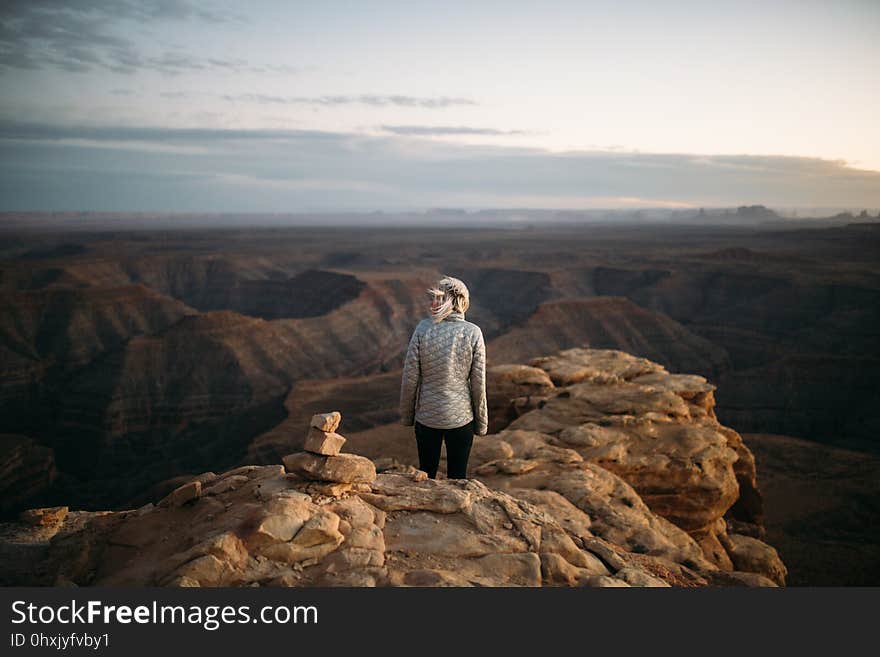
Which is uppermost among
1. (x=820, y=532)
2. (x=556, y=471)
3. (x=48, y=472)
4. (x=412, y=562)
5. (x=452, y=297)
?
(x=452, y=297)

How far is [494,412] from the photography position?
16.7 m

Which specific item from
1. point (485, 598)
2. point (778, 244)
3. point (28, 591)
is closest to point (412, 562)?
point (485, 598)

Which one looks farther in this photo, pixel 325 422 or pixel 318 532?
pixel 325 422

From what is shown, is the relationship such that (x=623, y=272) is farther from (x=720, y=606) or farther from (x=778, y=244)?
(x=720, y=606)

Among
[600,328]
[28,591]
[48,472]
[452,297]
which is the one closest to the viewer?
[28,591]

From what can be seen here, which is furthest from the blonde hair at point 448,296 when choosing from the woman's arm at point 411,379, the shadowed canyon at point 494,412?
the shadowed canyon at point 494,412

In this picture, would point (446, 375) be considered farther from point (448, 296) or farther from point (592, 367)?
point (592, 367)

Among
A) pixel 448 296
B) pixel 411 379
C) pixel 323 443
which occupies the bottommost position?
pixel 323 443

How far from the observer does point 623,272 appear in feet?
276

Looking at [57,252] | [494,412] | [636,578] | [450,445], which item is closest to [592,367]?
[494,412]

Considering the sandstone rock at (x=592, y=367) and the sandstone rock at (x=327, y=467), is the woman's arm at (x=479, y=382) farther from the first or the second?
the sandstone rock at (x=592, y=367)

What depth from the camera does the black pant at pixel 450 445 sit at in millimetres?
5805

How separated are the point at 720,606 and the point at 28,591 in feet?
16.6

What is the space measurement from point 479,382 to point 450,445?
79cm
